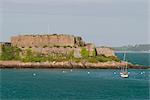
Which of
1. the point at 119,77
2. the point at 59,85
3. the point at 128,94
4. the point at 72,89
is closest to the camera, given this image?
the point at 128,94

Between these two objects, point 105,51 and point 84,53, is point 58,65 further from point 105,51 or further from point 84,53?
point 105,51

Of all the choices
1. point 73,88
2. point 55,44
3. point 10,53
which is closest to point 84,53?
point 55,44

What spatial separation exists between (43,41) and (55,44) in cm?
293

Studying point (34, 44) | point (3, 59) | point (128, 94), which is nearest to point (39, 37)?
point (34, 44)

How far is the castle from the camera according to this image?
12194 centimetres

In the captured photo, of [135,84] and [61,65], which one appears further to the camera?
[61,65]

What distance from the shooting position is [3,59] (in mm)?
118750

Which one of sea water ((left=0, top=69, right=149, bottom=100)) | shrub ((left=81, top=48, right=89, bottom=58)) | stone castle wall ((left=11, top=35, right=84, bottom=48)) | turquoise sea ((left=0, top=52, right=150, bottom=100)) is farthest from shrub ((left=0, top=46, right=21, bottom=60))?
turquoise sea ((left=0, top=52, right=150, bottom=100))

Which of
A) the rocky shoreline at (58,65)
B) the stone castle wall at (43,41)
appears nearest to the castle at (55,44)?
the stone castle wall at (43,41)

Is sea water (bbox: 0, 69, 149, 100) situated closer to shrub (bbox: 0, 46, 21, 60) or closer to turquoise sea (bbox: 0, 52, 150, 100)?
turquoise sea (bbox: 0, 52, 150, 100)

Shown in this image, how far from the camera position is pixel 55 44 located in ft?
425

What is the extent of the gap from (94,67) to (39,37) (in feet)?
68.6

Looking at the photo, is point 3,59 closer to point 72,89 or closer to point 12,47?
point 12,47

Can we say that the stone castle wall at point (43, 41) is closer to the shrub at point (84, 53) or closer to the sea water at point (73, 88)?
the shrub at point (84, 53)
